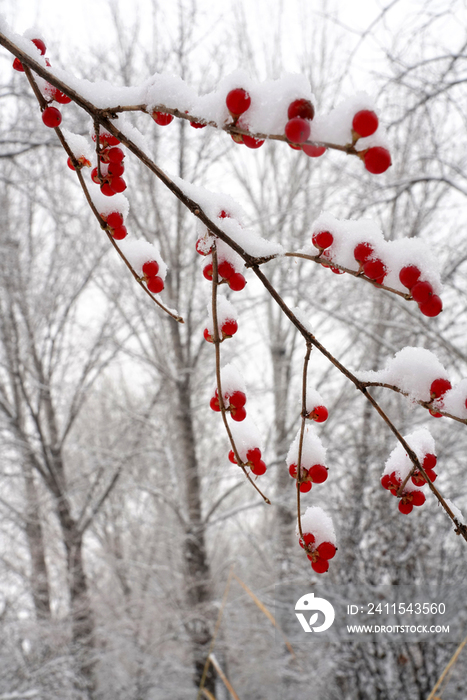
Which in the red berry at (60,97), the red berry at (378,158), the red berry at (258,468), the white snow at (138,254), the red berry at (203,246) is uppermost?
the red berry at (60,97)

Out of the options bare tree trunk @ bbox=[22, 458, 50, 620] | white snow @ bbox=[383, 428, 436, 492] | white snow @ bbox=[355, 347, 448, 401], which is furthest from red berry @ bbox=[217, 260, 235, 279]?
bare tree trunk @ bbox=[22, 458, 50, 620]

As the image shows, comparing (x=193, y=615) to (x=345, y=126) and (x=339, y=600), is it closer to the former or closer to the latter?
(x=339, y=600)

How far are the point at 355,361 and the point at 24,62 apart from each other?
206 inches

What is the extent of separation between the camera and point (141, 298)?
175 inches

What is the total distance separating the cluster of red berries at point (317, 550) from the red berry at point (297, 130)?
1.72ft

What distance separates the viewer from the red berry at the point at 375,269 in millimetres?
556

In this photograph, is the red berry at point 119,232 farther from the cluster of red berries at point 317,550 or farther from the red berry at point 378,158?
the cluster of red berries at point 317,550

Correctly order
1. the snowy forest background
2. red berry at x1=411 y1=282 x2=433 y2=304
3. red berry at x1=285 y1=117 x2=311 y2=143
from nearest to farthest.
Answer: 1. red berry at x1=285 y1=117 x2=311 y2=143
2. red berry at x1=411 y1=282 x2=433 y2=304
3. the snowy forest background

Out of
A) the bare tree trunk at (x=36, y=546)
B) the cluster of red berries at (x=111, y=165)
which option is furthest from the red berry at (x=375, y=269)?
the bare tree trunk at (x=36, y=546)

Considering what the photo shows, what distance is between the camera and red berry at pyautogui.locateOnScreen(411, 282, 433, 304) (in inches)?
21.4

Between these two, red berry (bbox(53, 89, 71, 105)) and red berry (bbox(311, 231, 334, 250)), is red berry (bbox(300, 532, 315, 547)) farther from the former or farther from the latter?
red berry (bbox(53, 89, 71, 105))

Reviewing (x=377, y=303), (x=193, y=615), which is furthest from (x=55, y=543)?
(x=377, y=303)

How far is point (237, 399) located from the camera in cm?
69

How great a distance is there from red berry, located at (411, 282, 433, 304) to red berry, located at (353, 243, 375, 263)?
0.22 ft
